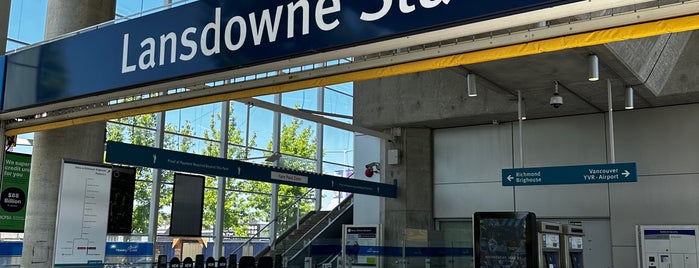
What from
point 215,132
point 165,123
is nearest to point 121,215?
point 165,123

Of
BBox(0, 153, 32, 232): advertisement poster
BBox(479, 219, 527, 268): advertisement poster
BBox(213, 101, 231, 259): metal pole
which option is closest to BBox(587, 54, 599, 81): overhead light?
BBox(479, 219, 527, 268): advertisement poster

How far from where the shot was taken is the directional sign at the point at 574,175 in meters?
10.0

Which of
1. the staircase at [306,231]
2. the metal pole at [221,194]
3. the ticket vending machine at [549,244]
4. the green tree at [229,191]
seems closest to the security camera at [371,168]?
the staircase at [306,231]

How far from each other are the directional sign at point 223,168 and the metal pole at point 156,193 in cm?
520

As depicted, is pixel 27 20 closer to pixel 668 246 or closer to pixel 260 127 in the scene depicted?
pixel 260 127

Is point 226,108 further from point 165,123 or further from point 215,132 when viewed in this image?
point 165,123

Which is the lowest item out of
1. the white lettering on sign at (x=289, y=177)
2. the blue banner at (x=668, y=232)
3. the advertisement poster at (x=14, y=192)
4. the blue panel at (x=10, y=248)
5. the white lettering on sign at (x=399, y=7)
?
the blue panel at (x=10, y=248)

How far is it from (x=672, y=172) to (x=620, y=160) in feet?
3.29

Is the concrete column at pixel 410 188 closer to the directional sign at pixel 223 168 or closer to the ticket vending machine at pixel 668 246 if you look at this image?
the directional sign at pixel 223 168

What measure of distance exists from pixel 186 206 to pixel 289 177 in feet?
8.35

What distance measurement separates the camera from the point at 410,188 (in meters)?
15.5

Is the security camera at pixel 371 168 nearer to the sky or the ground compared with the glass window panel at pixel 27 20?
nearer to the ground

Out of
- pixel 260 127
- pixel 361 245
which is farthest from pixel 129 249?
pixel 260 127

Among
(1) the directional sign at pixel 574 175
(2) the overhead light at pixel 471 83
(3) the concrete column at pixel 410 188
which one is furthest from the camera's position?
(3) the concrete column at pixel 410 188
